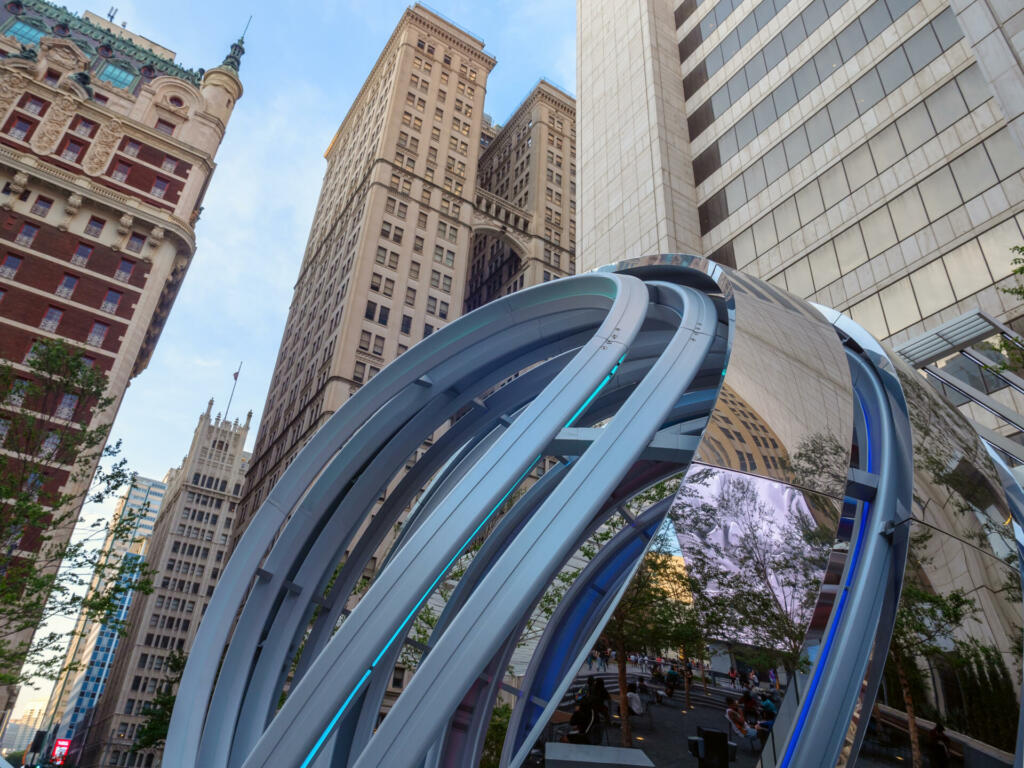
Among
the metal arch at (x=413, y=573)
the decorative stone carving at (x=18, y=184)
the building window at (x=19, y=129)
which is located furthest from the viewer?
the building window at (x=19, y=129)

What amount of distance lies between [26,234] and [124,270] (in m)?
6.24

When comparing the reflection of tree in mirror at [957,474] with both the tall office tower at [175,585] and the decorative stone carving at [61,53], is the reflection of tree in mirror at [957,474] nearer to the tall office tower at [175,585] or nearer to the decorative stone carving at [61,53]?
the decorative stone carving at [61,53]

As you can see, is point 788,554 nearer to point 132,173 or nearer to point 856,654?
point 856,654

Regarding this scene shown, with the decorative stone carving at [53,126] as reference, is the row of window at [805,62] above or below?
below

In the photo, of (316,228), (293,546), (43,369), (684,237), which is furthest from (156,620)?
(293,546)

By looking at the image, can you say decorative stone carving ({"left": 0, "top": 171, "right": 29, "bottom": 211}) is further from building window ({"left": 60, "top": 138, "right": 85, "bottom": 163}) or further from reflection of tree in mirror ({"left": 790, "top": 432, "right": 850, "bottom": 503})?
reflection of tree in mirror ({"left": 790, "top": 432, "right": 850, "bottom": 503})

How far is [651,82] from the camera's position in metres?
38.5

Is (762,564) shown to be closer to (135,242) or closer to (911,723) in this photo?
(911,723)

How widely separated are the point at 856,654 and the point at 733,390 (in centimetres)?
228

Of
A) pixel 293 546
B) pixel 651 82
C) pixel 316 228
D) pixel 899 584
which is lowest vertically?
pixel 899 584

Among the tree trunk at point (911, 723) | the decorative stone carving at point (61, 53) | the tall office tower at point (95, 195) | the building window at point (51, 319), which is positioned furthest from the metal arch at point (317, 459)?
the decorative stone carving at point (61, 53)

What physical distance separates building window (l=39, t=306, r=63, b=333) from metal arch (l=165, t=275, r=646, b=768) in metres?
43.5

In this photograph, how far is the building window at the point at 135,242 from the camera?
5128cm

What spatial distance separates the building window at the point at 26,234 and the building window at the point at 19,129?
8.88m
